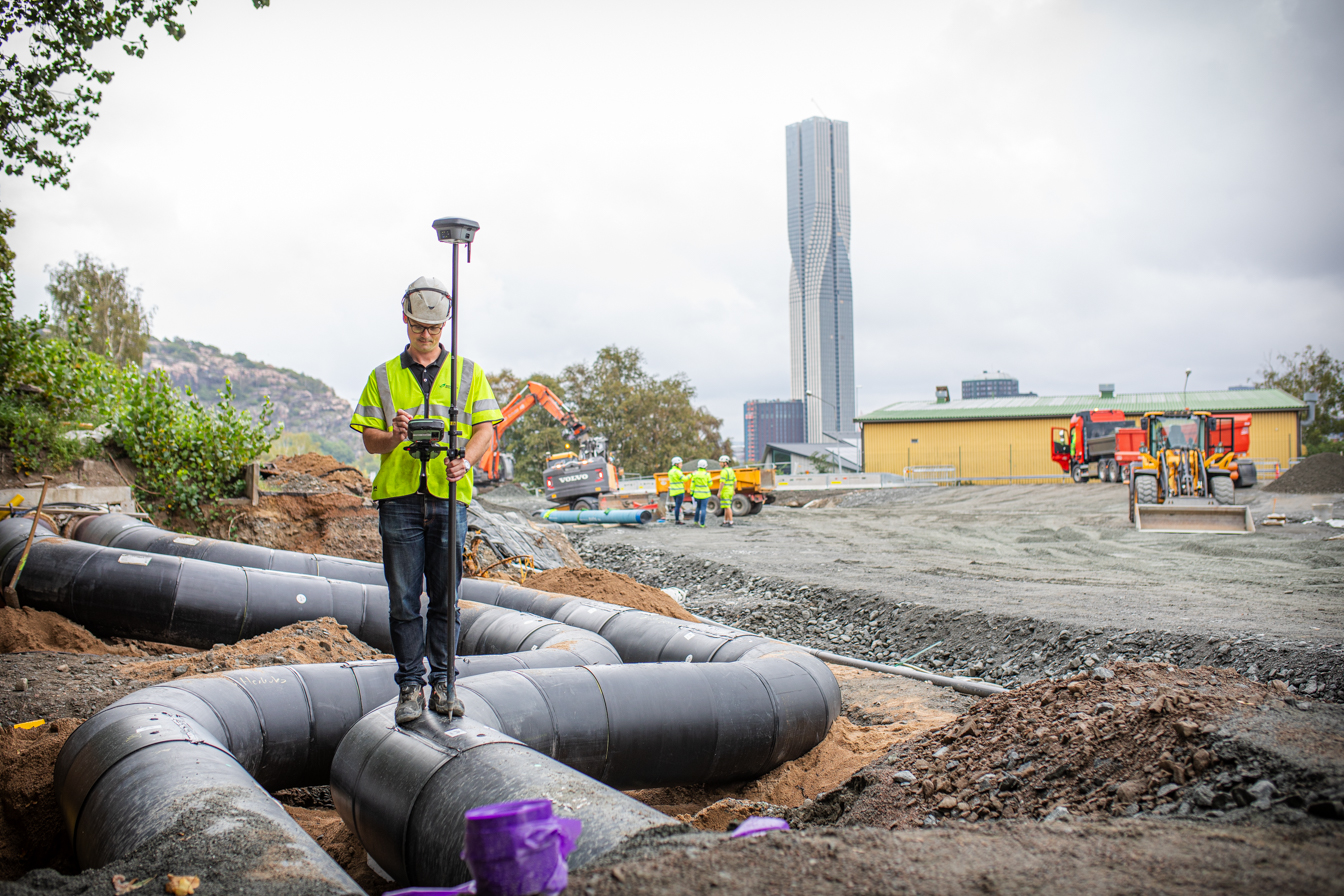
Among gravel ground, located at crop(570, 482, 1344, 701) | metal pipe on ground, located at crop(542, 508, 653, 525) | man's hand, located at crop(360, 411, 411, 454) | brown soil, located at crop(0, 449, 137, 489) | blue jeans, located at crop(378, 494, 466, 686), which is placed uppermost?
man's hand, located at crop(360, 411, 411, 454)

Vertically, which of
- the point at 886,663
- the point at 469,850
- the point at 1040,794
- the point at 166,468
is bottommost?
the point at 886,663

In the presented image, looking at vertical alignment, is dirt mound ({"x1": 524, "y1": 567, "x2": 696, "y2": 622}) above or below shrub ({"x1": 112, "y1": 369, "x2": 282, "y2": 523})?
below

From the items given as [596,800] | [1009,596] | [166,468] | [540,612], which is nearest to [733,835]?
[596,800]

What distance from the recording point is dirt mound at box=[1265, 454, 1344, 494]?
2297 cm

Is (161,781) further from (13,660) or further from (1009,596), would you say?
(1009,596)

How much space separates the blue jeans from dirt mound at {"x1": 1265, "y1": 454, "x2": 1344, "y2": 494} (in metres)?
26.4

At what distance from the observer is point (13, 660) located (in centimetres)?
563

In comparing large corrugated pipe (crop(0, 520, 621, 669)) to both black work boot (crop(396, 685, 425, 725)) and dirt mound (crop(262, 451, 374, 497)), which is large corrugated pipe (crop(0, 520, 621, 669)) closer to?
black work boot (crop(396, 685, 425, 725))

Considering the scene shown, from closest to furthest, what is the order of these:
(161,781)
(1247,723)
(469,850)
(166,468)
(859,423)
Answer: (469,850) → (161,781) → (1247,723) → (166,468) → (859,423)

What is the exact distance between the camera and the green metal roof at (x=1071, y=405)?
42094mm

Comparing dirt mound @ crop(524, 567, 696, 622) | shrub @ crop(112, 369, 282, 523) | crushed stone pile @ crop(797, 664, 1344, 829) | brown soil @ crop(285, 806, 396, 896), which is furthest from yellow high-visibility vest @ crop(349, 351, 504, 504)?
shrub @ crop(112, 369, 282, 523)

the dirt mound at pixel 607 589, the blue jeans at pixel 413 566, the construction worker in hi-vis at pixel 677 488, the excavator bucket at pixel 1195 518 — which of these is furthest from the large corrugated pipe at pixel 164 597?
the construction worker in hi-vis at pixel 677 488

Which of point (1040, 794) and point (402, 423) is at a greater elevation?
point (402, 423)

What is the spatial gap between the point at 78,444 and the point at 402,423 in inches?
378
